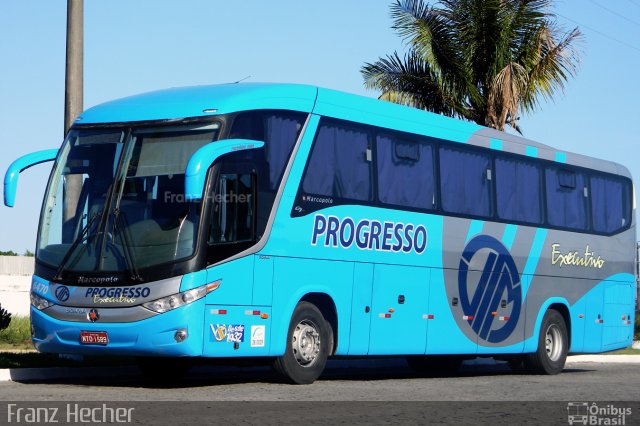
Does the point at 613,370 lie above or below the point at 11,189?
below

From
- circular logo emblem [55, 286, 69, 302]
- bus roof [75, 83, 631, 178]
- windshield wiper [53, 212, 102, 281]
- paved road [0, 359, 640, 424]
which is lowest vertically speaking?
paved road [0, 359, 640, 424]

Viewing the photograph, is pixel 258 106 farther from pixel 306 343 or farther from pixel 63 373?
pixel 63 373

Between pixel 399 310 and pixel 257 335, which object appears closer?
pixel 257 335

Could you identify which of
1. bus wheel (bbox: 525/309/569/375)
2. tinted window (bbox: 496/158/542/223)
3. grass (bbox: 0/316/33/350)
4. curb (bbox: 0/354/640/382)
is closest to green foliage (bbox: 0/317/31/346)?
grass (bbox: 0/316/33/350)

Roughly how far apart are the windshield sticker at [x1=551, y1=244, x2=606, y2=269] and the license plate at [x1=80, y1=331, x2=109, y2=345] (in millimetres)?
9347

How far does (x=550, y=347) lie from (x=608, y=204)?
322cm

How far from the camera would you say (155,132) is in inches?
571

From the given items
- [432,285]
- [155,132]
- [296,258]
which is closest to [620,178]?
[432,285]

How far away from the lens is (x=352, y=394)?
14008 millimetres

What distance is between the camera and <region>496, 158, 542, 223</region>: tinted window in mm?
19438

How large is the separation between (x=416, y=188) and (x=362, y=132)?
1.44 metres

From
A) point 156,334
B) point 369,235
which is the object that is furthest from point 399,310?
point 156,334

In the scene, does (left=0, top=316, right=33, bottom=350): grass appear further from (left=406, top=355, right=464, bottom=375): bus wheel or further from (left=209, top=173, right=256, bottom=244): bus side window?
(left=209, top=173, right=256, bottom=244): bus side window

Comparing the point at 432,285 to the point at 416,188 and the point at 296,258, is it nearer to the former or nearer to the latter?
the point at 416,188
